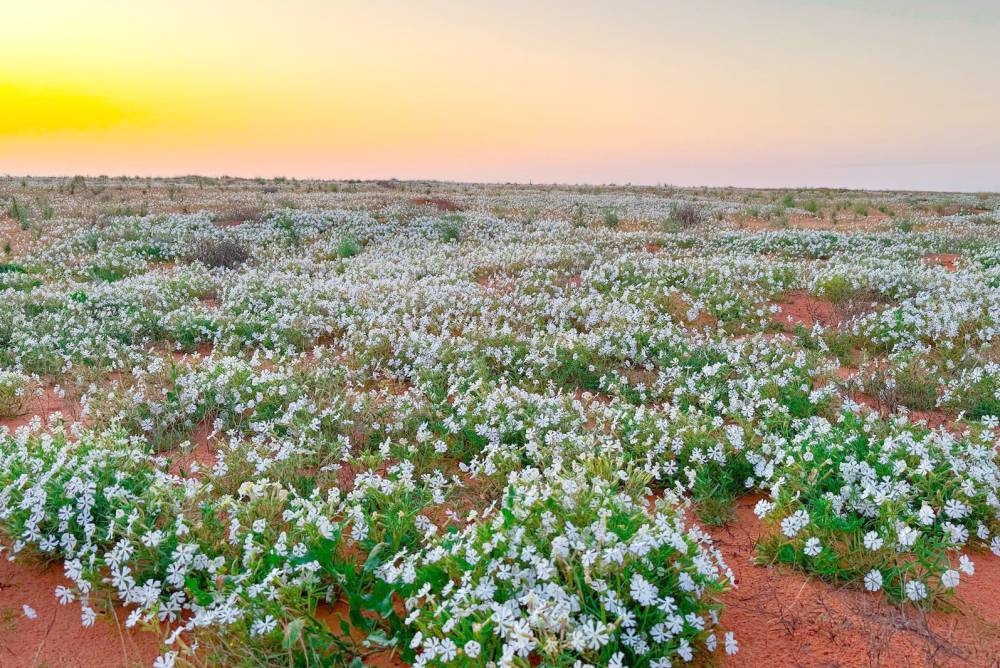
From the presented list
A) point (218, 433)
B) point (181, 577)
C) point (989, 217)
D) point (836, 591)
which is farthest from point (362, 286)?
point (989, 217)

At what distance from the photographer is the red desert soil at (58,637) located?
3.28 m

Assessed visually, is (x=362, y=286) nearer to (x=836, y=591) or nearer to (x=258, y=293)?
(x=258, y=293)

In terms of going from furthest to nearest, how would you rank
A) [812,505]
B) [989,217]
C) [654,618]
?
[989,217]
[812,505]
[654,618]

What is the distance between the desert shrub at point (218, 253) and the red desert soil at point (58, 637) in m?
11.6

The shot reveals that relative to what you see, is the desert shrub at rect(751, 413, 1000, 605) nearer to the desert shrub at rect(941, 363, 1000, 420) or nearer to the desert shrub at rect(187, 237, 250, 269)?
the desert shrub at rect(941, 363, 1000, 420)

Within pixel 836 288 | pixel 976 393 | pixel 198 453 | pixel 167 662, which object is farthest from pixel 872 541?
pixel 836 288

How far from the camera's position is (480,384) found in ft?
20.2

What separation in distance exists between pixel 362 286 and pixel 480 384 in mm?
5783

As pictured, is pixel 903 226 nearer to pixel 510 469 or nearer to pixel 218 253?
pixel 218 253

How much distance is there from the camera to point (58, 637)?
3434 mm

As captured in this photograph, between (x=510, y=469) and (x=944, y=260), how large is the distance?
558 inches

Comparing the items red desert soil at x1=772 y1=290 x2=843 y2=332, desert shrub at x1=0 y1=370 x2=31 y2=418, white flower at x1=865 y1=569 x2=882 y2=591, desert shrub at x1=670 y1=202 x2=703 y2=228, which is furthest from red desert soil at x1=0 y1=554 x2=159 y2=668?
desert shrub at x1=670 y1=202 x2=703 y2=228

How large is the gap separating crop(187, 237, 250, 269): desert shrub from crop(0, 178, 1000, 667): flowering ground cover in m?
3.19

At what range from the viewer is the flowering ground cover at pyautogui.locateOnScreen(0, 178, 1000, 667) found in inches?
122
